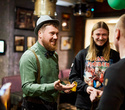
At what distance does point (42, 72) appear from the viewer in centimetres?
206

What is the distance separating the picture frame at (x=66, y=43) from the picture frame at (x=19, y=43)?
1.67 m

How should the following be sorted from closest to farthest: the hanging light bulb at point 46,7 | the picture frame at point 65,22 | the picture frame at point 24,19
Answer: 1. the hanging light bulb at point 46,7
2. the picture frame at point 24,19
3. the picture frame at point 65,22

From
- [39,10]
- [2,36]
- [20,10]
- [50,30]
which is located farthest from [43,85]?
[20,10]

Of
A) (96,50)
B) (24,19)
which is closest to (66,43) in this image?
(24,19)

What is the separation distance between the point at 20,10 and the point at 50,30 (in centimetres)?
344

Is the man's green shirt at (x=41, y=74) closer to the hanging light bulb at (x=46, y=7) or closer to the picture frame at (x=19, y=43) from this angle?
the hanging light bulb at (x=46, y=7)

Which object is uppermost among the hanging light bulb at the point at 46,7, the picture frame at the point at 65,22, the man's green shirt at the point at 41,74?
the picture frame at the point at 65,22

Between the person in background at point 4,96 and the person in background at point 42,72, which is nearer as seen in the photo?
the person in background at point 4,96

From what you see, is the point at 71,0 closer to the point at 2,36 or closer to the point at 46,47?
the point at 2,36

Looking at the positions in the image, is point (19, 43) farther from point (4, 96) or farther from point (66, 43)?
point (4, 96)

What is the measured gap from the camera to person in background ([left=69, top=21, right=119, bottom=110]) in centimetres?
240

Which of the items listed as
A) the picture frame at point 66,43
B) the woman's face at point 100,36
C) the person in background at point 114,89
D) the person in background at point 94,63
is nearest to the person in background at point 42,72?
the person in background at point 94,63

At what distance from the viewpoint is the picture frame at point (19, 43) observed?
17.2 ft

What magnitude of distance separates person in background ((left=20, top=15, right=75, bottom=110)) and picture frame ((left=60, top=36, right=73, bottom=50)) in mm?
4469
